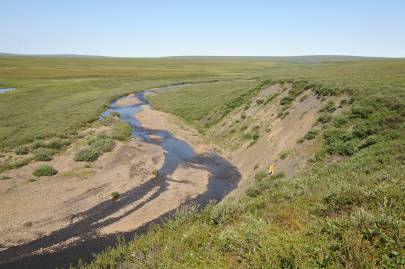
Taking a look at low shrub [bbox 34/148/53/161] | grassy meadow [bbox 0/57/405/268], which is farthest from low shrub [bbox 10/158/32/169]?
grassy meadow [bbox 0/57/405/268]

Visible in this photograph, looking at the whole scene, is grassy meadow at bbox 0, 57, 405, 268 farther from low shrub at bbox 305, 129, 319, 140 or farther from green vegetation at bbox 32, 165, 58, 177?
green vegetation at bbox 32, 165, 58, 177

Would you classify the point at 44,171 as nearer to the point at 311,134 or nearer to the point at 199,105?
the point at 311,134

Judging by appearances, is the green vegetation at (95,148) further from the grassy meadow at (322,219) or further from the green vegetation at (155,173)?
the grassy meadow at (322,219)

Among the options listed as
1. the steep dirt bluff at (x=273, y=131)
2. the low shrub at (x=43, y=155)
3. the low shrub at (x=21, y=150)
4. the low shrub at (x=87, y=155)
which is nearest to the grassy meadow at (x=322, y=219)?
the steep dirt bluff at (x=273, y=131)

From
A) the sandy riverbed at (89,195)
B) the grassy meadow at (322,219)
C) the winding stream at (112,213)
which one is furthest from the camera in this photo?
the sandy riverbed at (89,195)

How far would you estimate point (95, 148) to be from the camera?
33594 mm

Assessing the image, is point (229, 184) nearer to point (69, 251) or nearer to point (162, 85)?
point (69, 251)

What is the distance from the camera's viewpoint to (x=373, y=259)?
23.1 ft

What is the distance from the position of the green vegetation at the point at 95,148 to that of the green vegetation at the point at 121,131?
126cm

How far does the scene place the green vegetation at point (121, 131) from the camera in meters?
39.5

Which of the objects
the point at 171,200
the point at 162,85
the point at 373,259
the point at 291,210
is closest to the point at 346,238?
the point at 373,259

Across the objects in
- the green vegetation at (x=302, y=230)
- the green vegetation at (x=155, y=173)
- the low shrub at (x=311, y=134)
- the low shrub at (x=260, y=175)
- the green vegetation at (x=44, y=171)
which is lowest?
the green vegetation at (x=155, y=173)

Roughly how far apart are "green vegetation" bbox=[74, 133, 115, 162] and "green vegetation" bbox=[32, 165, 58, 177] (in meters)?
3.35

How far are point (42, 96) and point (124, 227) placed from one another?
64.0 meters
